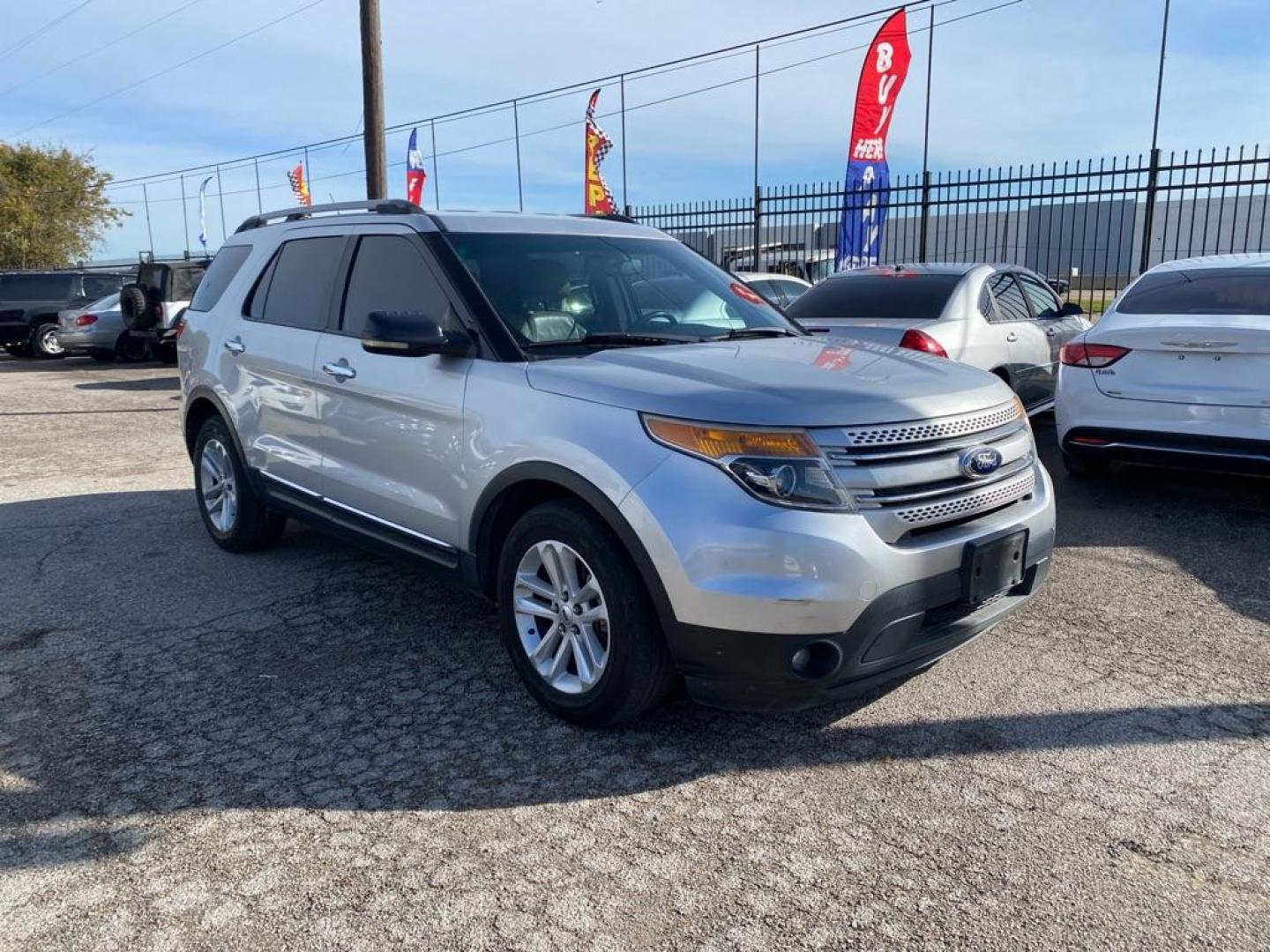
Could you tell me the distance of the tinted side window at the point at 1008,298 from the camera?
8141mm

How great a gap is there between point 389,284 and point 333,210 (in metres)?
0.95

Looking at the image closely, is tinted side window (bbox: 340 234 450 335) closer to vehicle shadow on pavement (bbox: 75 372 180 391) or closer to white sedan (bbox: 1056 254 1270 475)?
white sedan (bbox: 1056 254 1270 475)

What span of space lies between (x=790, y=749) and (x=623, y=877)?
905 mm

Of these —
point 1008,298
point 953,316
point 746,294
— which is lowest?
point 953,316

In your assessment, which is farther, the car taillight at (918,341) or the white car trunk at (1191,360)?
the car taillight at (918,341)

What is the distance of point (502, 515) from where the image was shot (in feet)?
12.2

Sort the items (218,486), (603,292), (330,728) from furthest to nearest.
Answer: (218,486), (603,292), (330,728)

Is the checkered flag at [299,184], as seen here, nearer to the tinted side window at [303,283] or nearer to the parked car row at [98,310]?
the parked car row at [98,310]

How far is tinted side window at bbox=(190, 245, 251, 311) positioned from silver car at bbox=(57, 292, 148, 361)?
1433 centimetres

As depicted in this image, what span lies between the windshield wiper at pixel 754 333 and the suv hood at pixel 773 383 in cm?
26

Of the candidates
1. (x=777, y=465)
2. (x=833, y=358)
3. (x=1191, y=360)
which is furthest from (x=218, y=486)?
(x=1191, y=360)

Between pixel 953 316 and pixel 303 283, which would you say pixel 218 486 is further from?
pixel 953 316

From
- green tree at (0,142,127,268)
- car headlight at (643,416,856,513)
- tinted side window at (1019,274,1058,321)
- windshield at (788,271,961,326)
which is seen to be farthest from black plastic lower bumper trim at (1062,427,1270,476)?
green tree at (0,142,127,268)

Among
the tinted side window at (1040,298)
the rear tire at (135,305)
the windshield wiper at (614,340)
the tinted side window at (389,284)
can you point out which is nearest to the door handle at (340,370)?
the tinted side window at (389,284)
